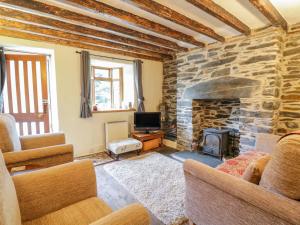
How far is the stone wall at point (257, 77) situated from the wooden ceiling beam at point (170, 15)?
1.96 ft

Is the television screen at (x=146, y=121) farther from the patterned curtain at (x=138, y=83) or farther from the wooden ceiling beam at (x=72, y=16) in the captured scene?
the wooden ceiling beam at (x=72, y=16)

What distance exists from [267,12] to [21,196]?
3071 mm

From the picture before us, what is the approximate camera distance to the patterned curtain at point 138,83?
4203 mm

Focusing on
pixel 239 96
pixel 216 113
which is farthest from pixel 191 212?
pixel 216 113

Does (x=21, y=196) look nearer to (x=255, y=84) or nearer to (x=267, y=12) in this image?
(x=267, y=12)

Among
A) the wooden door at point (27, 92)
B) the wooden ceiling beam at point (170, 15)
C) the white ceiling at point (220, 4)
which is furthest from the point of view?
the wooden door at point (27, 92)

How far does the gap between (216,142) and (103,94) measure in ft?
9.31

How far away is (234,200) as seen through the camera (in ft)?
4.00

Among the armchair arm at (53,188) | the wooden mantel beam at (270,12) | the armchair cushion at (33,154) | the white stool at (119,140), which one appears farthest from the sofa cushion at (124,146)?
the wooden mantel beam at (270,12)

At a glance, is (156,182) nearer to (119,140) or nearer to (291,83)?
(119,140)

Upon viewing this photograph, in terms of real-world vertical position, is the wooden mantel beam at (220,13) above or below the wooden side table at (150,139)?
above

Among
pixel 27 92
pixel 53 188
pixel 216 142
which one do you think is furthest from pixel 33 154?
pixel 216 142

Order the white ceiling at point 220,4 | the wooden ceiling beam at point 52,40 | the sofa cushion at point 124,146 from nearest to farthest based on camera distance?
the white ceiling at point 220,4 < the wooden ceiling beam at point 52,40 < the sofa cushion at point 124,146

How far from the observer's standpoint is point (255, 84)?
2.81m
